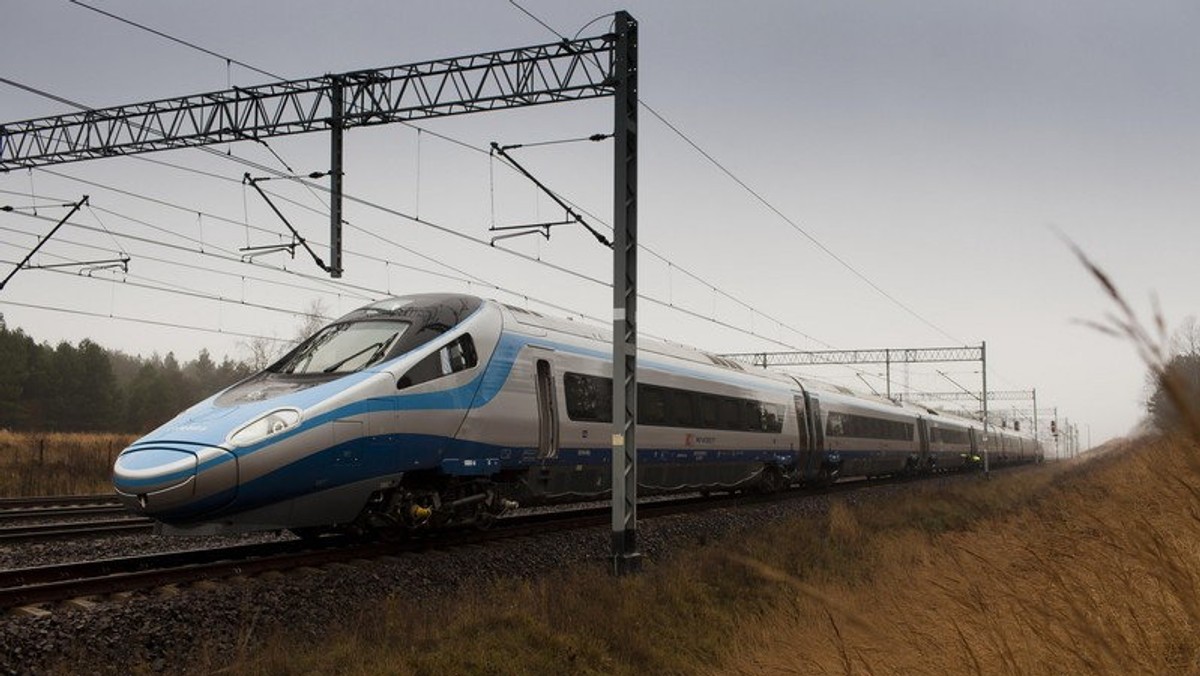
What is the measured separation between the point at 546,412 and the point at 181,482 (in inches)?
228

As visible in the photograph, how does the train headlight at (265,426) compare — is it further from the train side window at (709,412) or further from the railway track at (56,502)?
the railway track at (56,502)

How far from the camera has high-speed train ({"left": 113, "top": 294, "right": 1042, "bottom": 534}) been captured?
9.87 meters

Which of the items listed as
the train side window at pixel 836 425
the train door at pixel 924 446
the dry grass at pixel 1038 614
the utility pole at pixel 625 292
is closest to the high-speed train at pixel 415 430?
the utility pole at pixel 625 292

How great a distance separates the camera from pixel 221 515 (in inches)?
387

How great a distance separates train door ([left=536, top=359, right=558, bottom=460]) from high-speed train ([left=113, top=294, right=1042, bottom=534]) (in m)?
0.02

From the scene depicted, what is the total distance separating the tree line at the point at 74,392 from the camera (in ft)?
229

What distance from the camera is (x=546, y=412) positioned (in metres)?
14.2

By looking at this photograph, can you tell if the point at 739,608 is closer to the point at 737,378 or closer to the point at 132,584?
the point at 132,584

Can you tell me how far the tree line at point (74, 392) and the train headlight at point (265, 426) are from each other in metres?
64.2

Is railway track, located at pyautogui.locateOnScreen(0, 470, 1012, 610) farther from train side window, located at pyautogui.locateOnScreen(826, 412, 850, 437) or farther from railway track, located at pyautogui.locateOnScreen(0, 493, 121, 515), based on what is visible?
train side window, located at pyautogui.locateOnScreen(826, 412, 850, 437)

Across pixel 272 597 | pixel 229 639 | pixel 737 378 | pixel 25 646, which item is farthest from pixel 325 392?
pixel 737 378

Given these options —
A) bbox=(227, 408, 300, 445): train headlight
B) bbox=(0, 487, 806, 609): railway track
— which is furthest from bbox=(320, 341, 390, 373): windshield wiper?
bbox=(0, 487, 806, 609): railway track

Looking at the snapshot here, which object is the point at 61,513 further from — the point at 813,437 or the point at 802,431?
the point at 813,437

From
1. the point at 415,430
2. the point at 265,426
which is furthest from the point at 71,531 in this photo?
the point at 415,430
